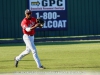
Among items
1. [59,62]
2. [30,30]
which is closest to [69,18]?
[59,62]

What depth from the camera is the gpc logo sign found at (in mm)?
39438

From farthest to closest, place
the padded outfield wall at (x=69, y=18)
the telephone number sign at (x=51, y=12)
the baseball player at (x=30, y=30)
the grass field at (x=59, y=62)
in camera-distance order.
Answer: the padded outfield wall at (x=69, y=18), the telephone number sign at (x=51, y=12), the grass field at (x=59, y=62), the baseball player at (x=30, y=30)

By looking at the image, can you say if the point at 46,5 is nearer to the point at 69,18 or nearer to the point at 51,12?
the point at 51,12

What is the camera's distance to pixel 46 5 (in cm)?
3969

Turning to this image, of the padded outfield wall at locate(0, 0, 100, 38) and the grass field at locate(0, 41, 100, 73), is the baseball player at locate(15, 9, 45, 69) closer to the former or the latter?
the grass field at locate(0, 41, 100, 73)

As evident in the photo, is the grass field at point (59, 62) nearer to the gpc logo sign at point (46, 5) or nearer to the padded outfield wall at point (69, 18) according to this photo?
the gpc logo sign at point (46, 5)

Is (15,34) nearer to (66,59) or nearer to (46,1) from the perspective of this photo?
(46,1)

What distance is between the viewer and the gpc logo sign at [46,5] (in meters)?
39.4

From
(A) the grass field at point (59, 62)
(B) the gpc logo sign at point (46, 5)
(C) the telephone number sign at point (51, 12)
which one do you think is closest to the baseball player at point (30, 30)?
(A) the grass field at point (59, 62)

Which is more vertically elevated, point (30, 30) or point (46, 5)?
point (46, 5)

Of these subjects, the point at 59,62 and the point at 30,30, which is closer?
the point at 30,30

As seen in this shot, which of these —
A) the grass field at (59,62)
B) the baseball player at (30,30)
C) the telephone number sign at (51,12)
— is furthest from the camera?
the telephone number sign at (51,12)

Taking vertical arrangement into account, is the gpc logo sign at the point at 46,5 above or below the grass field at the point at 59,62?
above

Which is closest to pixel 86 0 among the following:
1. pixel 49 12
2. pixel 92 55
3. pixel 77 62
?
pixel 49 12
